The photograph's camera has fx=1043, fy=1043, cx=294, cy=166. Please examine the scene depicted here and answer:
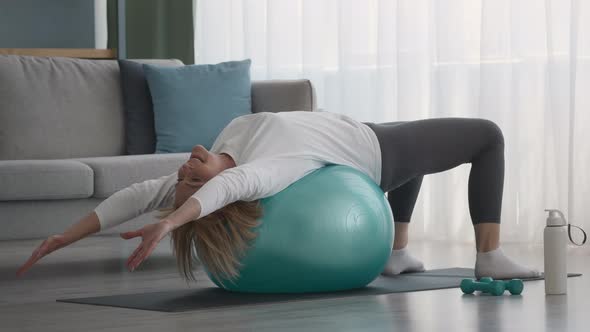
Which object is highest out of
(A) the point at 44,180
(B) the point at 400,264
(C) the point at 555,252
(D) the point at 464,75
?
(D) the point at 464,75

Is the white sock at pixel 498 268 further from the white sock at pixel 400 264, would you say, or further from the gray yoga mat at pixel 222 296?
the white sock at pixel 400 264

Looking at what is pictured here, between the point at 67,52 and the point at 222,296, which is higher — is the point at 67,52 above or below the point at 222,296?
above

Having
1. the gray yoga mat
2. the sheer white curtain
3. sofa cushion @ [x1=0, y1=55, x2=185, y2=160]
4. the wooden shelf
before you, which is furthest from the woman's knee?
the wooden shelf

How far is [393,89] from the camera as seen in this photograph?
17.1ft

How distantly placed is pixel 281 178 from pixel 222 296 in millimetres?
391

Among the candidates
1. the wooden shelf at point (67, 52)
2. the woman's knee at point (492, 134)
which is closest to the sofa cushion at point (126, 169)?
the woman's knee at point (492, 134)

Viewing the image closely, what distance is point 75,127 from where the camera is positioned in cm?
457

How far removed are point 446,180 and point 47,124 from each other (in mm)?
1866

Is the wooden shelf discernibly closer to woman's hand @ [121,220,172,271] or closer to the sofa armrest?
the sofa armrest

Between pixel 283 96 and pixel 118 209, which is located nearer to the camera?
pixel 118 209

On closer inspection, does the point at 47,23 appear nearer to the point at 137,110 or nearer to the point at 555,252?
the point at 137,110

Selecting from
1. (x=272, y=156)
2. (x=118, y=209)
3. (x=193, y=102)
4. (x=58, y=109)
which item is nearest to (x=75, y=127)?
(x=58, y=109)

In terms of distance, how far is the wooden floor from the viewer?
2.37 meters

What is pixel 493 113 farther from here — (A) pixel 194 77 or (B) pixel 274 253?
(B) pixel 274 253
